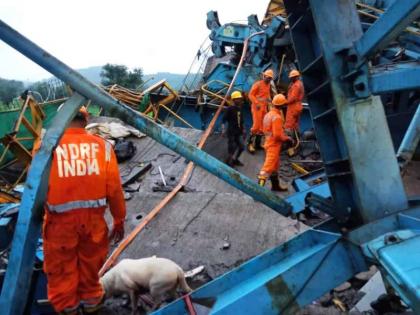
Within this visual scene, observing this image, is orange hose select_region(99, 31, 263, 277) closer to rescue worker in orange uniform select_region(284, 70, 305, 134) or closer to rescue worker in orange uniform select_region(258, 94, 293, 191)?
rescue worker in orange uniform select_region(258, 94, 293, 191)

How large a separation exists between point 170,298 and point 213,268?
35.6 inches

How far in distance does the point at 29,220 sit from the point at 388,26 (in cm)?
219

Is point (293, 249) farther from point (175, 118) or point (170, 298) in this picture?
point (175, 118)

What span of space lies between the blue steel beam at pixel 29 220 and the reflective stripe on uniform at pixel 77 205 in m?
0.38

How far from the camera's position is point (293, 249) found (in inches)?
99.9

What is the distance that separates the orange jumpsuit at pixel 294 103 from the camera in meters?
8.14

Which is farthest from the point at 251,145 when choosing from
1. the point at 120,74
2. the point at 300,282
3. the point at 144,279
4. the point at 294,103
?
the point at 120,74

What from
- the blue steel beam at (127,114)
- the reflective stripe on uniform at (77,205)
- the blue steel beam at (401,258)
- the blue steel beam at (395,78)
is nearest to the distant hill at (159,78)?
the blue steel beam at (127,114)

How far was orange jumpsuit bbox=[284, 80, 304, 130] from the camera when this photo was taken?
26.7 ft

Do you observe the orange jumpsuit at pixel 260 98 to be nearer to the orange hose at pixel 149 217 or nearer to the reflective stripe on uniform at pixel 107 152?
the orange hose at pixel 149 217

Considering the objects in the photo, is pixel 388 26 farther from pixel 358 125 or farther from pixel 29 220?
pixel 29 220

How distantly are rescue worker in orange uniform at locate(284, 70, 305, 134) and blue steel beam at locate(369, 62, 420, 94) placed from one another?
6.04 meters

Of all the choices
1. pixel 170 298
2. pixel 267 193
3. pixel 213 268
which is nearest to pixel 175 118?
pixel 213 268

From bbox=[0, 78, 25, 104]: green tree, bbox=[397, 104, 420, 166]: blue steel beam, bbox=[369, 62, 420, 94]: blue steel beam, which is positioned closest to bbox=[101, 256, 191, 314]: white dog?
bbox=[397, 104, 420, 166]: blue steel beam
